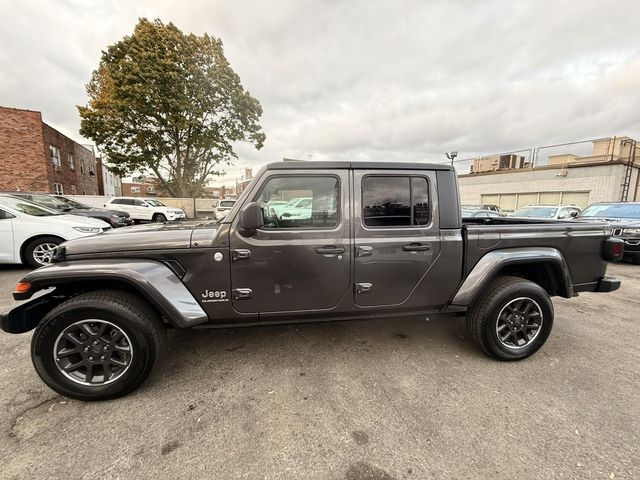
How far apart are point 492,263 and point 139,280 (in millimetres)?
3101

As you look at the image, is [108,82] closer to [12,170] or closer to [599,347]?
[12,170]

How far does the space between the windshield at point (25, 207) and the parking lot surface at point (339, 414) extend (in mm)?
4085

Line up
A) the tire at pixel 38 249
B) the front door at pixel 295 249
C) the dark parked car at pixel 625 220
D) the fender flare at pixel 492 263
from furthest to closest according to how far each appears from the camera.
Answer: the dark parked car at pixel 625 220 → the tire at pixel 38 249 → the fender flare at pixel 492 263 → the front door at pixel 295 249

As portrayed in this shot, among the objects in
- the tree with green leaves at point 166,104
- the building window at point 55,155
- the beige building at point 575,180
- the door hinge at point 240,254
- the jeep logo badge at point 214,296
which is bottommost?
the jeep logo badge at point 214,296

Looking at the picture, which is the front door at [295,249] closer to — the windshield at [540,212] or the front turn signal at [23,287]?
the front turn signal at [23,287]

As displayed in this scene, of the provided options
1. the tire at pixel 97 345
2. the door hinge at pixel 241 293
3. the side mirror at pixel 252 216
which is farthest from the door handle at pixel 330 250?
the tire at pixel 97 345

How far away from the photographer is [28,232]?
18.1 ft

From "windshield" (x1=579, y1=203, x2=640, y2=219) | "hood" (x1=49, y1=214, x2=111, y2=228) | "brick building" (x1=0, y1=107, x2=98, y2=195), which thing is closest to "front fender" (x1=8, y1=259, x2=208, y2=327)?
"hood" (x1=49, y1=214, x2=111, y2=228)

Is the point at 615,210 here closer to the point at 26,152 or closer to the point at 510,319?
the point at 510,319

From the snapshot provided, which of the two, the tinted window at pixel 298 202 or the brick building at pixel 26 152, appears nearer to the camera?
the tinted window at pixel 298 202

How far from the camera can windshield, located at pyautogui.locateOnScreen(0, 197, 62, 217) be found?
18.4 ft

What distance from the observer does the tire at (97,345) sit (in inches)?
84.2

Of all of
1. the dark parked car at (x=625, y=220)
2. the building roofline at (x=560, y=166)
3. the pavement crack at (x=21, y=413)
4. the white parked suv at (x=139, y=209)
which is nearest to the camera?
the pavement crack at (x=21, y=413)

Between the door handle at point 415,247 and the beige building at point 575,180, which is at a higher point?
the beige building at point 575,180
